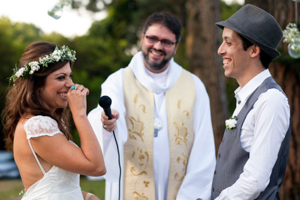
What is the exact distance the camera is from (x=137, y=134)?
12.1 ft

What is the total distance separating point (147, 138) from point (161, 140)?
15cm

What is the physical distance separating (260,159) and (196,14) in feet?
21.3

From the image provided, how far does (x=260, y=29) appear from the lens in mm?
2453

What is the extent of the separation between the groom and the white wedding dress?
3.34 feet

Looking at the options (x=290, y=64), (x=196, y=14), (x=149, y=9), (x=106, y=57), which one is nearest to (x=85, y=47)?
(x=106, y=57)

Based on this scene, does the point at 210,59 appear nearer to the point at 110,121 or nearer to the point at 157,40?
the point at 157,40

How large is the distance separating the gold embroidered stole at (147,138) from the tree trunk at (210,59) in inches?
154

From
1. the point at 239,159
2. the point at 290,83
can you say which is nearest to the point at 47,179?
the point at 239,159

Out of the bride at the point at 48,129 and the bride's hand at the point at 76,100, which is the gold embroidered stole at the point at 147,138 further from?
the bride's hand at the point at 76,100

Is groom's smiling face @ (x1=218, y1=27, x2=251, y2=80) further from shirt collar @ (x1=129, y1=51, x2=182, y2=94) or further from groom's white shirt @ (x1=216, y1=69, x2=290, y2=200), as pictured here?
shirt collar @ (x1=129, y1=51, x2=182, y2=94)

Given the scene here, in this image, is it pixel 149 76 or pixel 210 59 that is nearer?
pixel 149 76

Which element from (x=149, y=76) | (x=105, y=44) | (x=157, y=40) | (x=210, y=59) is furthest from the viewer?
(x=105, y=44)

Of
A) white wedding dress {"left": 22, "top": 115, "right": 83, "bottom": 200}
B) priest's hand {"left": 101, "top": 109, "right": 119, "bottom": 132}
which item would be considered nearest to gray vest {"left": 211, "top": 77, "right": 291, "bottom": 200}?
priest's hand {"left": 101, "top": 109, "right": 119, "bottom": 132}

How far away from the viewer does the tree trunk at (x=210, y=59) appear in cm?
776
